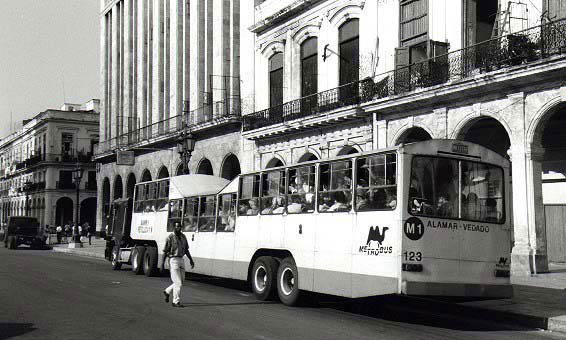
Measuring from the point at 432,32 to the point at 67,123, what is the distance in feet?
207

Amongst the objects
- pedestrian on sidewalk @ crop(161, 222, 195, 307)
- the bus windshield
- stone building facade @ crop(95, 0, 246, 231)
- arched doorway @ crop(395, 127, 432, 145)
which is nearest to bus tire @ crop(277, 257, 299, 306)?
pedestrian on sidewalk @ crop(161, 222, 195, 307)

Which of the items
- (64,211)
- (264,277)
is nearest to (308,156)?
(264,277)

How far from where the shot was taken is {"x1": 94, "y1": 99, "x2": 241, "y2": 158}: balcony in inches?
1390

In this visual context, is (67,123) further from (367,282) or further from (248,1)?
(367,282)

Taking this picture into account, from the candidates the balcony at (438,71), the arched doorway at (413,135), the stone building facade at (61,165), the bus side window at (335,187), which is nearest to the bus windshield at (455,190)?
the bus side window at (335,187)

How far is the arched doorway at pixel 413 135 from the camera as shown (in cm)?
2402

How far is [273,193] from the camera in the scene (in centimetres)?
1492

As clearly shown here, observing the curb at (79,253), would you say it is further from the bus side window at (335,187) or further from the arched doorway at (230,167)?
the bus side window at (335,187)

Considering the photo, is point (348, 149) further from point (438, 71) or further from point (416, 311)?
point (416, 311)

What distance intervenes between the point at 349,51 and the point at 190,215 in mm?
12017

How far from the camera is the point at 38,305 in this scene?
512 inches

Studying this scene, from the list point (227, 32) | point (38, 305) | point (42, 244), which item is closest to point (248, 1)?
point (227, 32)

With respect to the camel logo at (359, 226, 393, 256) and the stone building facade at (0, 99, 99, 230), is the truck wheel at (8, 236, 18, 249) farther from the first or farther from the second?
the camel logo at (359, 226, 393, 256)

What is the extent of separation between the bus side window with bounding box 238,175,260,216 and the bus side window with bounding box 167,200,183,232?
414 centimetres
